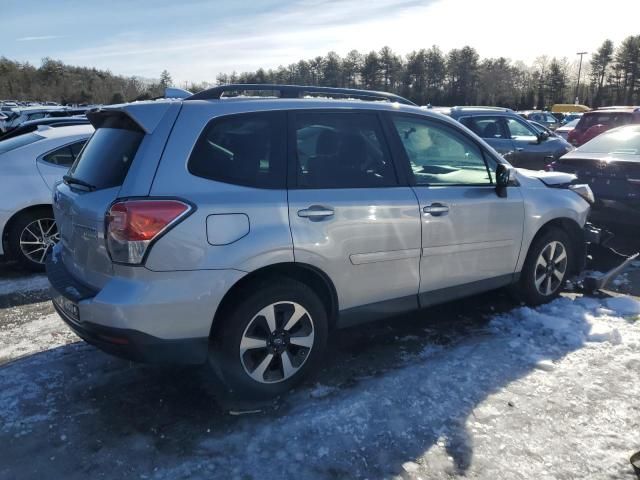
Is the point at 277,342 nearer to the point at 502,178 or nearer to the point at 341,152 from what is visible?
the point at 341,152

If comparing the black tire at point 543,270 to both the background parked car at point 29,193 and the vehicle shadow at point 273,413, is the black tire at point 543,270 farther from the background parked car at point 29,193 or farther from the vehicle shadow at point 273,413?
the background parked car at point 29,193

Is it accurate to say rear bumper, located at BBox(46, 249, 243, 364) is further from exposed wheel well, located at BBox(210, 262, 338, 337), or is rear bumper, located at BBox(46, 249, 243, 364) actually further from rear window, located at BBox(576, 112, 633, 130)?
rear window, located at BBox(576, 112, 633, 130)

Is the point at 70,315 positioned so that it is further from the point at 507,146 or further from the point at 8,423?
the point at 507,146

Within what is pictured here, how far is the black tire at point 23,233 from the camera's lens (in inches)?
231

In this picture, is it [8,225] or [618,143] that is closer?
[8,225]

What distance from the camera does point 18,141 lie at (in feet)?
20.4

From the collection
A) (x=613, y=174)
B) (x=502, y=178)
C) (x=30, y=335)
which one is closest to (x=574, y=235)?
(x=502, y=178)

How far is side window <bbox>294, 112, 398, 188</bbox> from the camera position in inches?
135

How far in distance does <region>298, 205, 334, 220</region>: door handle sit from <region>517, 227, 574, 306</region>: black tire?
2.29m

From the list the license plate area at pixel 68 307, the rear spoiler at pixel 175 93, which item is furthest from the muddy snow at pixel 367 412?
the rear spoiler at pixel 175 93

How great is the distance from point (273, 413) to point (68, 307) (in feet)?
4.50

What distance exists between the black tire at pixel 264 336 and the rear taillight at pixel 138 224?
2.02 ft

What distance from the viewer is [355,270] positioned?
139 inches

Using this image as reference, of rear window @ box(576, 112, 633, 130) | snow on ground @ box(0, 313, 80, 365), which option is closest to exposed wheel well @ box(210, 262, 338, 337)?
snow on ground @ box(0, 313, 80, 365)
